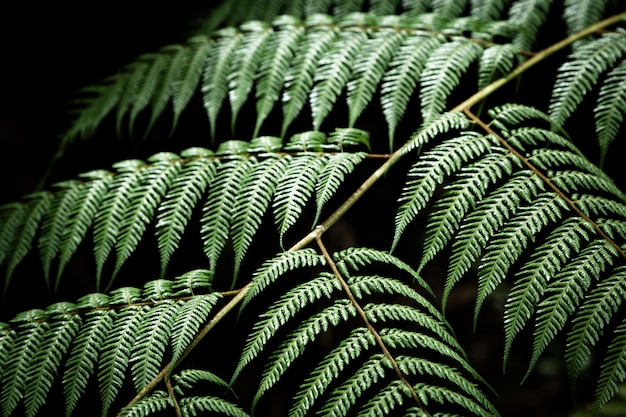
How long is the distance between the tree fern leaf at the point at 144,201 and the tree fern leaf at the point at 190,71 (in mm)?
269

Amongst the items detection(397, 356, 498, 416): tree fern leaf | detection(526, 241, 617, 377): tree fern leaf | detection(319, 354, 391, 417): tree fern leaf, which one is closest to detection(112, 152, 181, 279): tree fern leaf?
detection(319, 354, 391, 417): tree fern leaf

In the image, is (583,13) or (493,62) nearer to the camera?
(493,62)

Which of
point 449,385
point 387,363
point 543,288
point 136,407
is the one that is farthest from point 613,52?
point 449,385

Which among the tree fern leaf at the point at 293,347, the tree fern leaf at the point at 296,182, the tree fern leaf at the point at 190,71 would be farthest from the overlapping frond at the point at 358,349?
the tree fern leaf at the point at 190,71

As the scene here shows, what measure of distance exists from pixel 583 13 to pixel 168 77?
137 centimetres

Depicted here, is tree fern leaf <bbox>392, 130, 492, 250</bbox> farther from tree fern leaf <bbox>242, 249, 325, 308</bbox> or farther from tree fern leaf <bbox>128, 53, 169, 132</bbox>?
tree fern leaf <bbox>128, 53, 169, 132</bbox>

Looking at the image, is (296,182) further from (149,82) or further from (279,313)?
(149,82)

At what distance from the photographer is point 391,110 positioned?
1.36 m

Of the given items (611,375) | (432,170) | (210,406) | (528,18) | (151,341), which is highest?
(528,18)

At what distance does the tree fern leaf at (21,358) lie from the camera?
1.13 m

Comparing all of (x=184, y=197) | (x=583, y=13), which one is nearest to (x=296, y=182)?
(x=184, y=197)

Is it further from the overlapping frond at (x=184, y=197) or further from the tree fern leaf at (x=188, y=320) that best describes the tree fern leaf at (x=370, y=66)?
the tree fern leaf at (x=188, y=320)

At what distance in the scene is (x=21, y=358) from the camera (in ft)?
3.83

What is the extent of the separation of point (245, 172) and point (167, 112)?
132 cm
